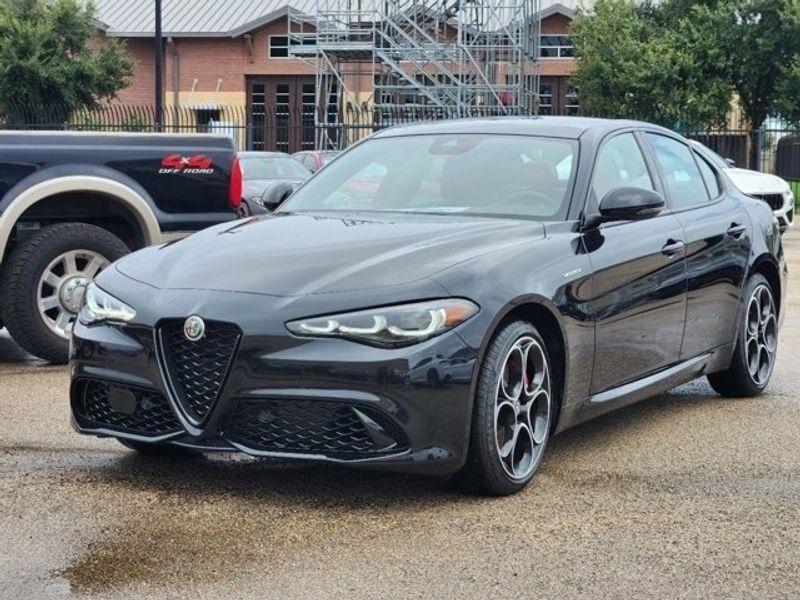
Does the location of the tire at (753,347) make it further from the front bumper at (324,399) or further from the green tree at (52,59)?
the green tree at (52,59)

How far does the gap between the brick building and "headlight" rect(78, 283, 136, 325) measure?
149 ft

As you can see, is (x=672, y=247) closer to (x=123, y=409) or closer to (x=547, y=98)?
(x=123, y=409)

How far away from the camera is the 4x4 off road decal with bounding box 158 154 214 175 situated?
8859mm

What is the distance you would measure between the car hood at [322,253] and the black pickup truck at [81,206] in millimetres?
2777

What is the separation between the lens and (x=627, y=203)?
19.5 feet

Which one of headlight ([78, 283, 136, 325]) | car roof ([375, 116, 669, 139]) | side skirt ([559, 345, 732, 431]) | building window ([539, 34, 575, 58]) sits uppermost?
building window ([539, 34, 575, 58])

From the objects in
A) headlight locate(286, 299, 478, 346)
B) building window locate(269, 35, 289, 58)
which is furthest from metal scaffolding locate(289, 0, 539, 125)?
headlight locate(286, 299, 478, 346)

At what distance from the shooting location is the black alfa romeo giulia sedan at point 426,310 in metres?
4.88

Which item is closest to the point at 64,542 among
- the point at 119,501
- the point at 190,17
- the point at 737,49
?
the point at 119,501

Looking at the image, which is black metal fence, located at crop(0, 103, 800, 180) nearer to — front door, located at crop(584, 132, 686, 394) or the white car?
the white car

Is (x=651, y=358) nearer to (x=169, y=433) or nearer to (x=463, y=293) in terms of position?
(x=463, y=293)

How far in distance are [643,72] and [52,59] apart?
18.0 meters

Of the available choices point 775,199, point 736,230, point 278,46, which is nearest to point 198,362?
point 736,230

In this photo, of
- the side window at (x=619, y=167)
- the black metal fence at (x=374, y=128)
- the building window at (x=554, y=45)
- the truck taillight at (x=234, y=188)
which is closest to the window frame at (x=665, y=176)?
the side window at (x=619, y=167)
